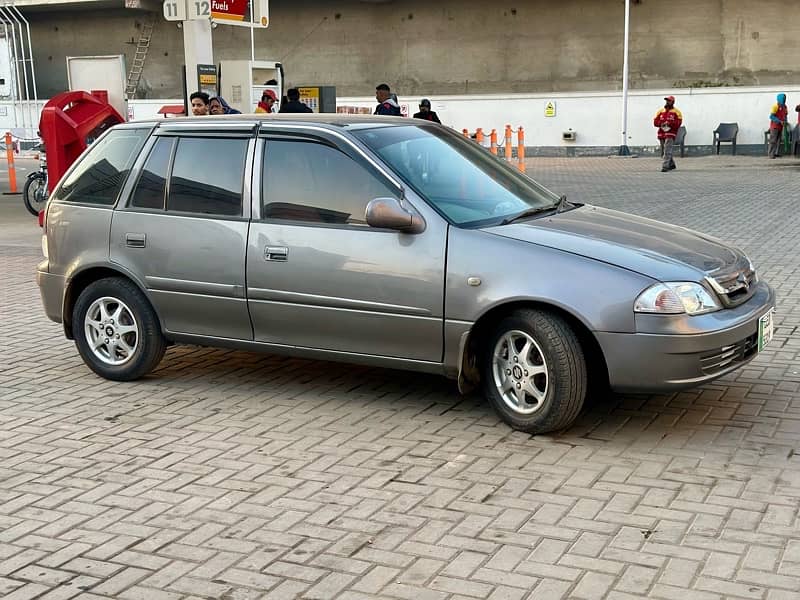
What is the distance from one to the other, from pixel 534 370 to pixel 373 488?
3.73ft

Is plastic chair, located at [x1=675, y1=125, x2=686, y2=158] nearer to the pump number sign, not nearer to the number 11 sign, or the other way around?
the pump number sign

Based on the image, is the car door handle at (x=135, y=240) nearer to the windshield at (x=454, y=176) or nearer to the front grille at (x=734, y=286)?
the windshield at (x=454, y=176)

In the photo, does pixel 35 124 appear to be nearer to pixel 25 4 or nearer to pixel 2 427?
pixel 25 4

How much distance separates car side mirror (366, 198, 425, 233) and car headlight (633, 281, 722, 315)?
126 cm

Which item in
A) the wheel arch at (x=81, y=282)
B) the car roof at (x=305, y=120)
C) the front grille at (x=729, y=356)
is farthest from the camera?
the wheel arch at (x=81, y=282)

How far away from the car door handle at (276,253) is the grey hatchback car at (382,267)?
17 millimetres

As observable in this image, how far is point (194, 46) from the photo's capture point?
664 inches

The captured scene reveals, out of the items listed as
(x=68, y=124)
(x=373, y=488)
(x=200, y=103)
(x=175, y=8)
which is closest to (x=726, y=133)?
(x=175, y=8)

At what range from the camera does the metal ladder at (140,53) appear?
43.2 m

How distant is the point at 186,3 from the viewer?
53.9 ft

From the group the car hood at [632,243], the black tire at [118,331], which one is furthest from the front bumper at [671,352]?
the black tire at [118,331]

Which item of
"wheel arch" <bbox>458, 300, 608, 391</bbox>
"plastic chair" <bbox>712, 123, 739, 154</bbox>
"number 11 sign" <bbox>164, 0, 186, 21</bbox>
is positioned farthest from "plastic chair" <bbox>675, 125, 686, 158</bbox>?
"wheel arch" <bbox>458, 300, 608, 391</bbox>

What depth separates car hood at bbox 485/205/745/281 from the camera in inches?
216

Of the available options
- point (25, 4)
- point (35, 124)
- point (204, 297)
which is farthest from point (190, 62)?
point (25, 4)
